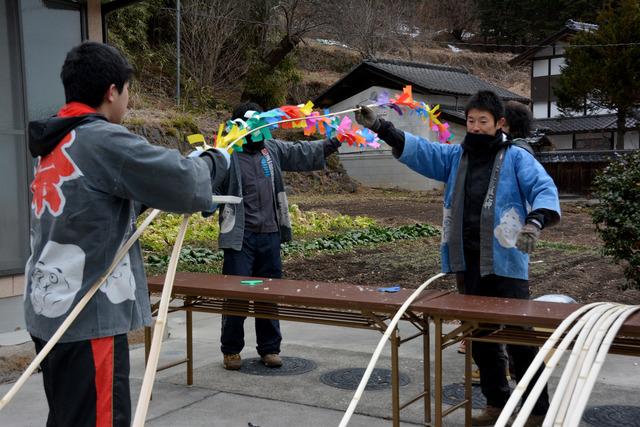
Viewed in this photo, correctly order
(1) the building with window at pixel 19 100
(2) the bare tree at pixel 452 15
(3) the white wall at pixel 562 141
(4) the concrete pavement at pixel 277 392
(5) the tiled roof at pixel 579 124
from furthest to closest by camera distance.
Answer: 1. (2) the bare tree at pixel 452 15
2. (3) the white wall at pixel 562 141
3. (5) the tiled roof at pixel 579 124
4. (1) the building with window at pixel 19 100
5. (4) the concrete pavement at pixel 277 392

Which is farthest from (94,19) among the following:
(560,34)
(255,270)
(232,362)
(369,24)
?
(369,24)

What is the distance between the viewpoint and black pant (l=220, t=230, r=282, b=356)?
17.7 feet

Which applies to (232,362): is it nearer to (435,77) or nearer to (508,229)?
(508,229)

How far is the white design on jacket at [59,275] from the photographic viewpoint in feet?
8.15

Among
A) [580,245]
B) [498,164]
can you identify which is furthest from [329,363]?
[580,245]

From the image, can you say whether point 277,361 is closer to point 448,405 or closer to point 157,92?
point 448,405

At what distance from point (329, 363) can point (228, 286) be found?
1.62m

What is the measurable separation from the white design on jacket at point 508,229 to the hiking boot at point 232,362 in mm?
2487

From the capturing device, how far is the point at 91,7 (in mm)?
6297

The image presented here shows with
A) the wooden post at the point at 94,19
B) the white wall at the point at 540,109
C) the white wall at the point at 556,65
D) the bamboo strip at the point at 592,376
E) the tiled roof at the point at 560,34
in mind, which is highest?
the tiled roof at the point at 560,34

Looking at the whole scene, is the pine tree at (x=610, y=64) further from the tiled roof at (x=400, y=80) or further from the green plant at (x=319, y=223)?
the green plant at (x=319, y=223)

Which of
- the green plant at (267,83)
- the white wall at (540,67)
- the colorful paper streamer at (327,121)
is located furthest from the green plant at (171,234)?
the white wall at (540,67)

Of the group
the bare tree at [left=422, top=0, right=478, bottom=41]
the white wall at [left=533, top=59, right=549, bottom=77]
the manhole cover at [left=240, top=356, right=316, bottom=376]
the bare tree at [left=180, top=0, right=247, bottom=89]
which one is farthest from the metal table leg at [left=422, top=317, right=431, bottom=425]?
the bare tree at [left=422, top=0, right=478, bottom=41]

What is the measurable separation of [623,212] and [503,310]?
357 centimetres
